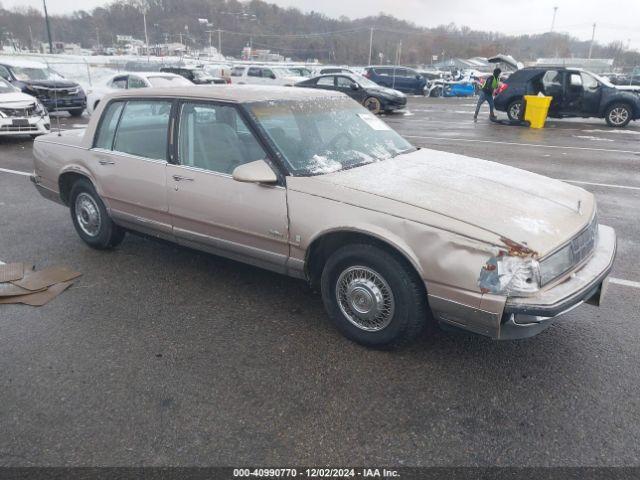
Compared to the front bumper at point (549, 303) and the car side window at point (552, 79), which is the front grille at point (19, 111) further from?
the car side window at point (552, 79)

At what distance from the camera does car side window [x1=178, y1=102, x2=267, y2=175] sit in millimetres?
3744

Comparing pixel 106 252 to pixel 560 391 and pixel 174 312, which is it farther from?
pixel 560 391

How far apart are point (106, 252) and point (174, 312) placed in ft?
5.44

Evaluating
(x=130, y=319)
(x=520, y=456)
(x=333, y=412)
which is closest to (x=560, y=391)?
(x=520, y=456)

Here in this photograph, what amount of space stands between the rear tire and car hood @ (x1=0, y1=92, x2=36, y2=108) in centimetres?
1383

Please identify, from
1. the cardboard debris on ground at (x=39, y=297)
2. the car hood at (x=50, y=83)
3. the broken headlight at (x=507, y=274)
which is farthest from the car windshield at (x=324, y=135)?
the car hood at (x=50, y=83)

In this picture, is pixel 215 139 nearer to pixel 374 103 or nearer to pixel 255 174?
pixel 255 174

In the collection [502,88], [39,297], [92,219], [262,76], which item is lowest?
[39,297]

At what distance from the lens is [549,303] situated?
2713 mm

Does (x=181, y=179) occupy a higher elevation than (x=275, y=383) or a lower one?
higher

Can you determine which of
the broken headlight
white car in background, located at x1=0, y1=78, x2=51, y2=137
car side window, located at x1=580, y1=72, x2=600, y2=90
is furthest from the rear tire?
the broken headlight

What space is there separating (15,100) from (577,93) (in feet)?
51.0

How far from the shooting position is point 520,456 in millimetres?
2430
